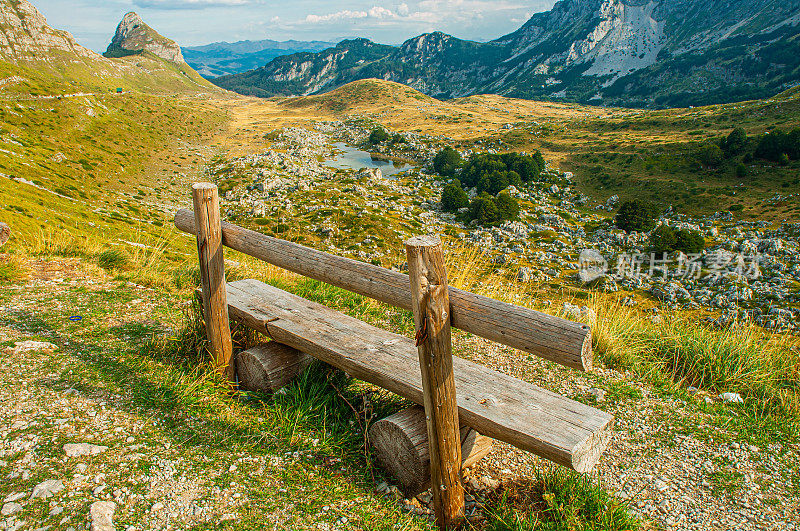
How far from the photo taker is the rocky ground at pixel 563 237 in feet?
90.4

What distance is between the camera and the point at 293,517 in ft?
11.3

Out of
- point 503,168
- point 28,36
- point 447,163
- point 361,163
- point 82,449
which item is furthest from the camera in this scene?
point 28,36

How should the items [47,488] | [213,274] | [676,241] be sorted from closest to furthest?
[47,488] < [213,274] < [676,241]

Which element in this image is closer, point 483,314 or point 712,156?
point 483,314

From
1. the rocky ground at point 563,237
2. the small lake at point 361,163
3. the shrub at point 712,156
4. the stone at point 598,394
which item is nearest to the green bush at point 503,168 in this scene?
the rocky ground at point 563,237

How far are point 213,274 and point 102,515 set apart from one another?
2265mm

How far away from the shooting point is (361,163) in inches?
2653

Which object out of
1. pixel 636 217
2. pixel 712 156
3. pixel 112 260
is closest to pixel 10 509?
pixel 112 260

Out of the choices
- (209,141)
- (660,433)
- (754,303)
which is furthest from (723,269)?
(209,141)

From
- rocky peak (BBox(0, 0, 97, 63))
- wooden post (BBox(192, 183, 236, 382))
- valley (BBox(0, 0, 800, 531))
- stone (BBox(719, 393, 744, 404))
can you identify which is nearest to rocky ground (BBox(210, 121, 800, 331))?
valley (BBox(0, 0, 800, 531))

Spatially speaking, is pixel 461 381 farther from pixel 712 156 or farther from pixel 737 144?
pixel 737 144

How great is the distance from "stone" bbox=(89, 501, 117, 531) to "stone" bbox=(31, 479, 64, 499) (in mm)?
338

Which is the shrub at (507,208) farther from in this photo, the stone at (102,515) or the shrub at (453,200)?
the stone at (102,515)

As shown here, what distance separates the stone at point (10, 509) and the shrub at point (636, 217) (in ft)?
141
